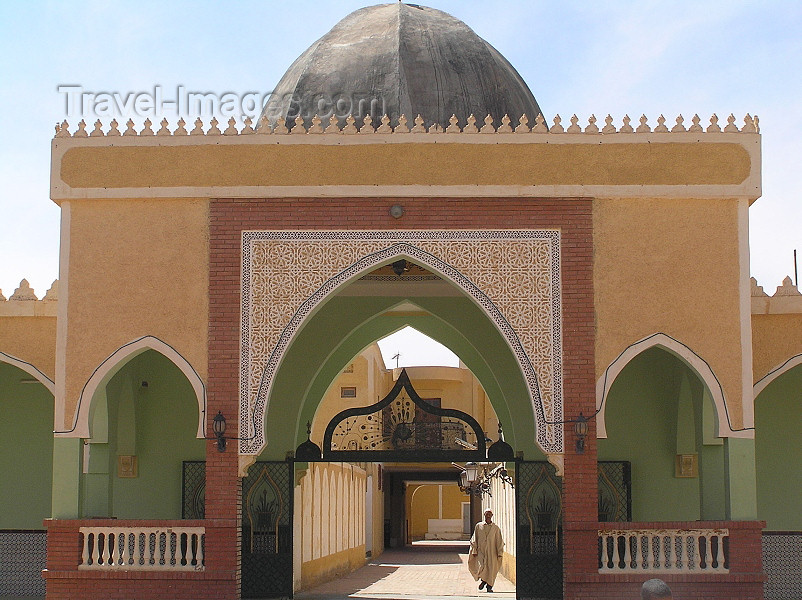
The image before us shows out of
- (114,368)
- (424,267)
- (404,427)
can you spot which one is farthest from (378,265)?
(114,368)

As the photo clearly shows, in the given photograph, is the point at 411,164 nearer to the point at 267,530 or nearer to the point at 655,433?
the point at 267,530

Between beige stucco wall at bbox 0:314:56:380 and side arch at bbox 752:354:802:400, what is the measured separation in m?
6.65

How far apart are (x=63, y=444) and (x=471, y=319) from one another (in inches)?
183

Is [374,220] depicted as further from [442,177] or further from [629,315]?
[629,315]

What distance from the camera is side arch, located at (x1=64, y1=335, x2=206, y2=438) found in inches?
389

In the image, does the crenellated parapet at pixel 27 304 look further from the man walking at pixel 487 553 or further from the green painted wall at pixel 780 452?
the green painted wall at pixel 780 452

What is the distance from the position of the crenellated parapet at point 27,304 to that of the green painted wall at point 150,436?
110 centimetres

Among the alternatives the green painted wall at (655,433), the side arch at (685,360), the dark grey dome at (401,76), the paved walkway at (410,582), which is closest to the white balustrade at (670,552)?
the side arch at (685,360)

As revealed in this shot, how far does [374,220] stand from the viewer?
10.0 meters

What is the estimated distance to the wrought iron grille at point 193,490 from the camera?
473 inches

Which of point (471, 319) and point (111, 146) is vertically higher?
point (111, 146)

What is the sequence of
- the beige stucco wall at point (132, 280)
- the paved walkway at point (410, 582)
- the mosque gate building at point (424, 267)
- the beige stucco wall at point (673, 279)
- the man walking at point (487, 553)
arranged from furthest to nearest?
the man walking at point (487, 553), the paved walkway at point (410, 582), the beige stucco wall at point (132, 280), the beige stucco wall at point (673, 279), the mosque gate building at point (424, 267)

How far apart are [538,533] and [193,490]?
359 centimetres

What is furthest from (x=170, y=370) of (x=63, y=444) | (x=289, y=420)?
(x=63, y=444)
